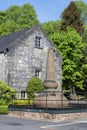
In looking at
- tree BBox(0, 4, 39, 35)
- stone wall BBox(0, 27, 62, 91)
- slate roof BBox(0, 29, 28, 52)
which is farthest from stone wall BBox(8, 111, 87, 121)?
tree BBox(0, 4, 39, 35)

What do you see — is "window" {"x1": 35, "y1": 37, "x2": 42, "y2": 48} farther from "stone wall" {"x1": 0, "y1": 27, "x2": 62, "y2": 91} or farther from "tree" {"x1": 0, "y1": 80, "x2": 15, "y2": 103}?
"tree" {"x1": 0, "y1": 80, "x2": 15, "y2": 103}

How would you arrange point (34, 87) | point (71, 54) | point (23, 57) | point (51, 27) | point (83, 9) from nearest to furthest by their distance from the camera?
point (34, 87), point (23, 57), point (71, 54), point (51, 27), point (83, 9)

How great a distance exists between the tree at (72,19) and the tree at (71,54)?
12.9m

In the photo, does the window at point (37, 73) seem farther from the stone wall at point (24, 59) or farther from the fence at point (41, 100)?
the fence at point (41, 100)

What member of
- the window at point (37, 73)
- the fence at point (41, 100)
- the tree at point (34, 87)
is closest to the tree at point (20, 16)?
the fence at point (41, 100)

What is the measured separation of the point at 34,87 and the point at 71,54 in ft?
39.3

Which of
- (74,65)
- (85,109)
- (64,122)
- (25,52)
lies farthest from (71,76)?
(64,122)

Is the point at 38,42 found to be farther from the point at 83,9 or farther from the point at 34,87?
the point at 83,9

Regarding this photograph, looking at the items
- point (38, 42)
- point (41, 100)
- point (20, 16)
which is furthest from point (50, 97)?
point (20, 16)

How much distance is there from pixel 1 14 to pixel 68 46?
2460 cm

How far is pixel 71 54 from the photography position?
4819 centimetres

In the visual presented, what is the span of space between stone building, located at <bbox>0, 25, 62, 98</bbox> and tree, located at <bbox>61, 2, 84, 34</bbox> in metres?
20.0

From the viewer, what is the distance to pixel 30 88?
38.2 m

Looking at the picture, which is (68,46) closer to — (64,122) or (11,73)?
(11,73)
